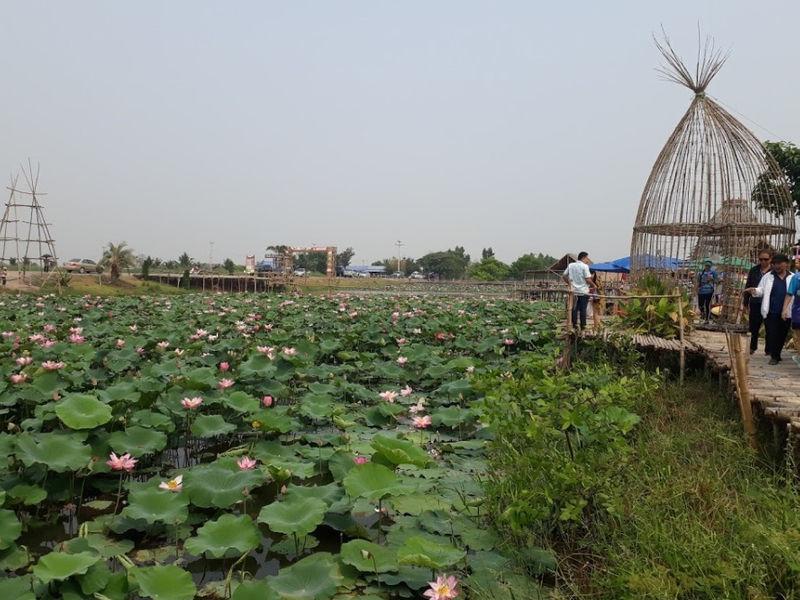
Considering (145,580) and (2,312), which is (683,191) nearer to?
(145,580)

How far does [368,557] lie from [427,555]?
12.7 inches

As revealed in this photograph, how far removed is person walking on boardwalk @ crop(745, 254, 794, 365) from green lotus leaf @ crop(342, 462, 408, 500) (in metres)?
4.25

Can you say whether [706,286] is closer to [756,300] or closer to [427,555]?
[756,300]

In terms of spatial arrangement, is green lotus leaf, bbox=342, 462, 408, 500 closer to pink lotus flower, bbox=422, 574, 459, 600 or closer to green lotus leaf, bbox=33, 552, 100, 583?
pink lotus flower, bbox=422, 574, 459, 600

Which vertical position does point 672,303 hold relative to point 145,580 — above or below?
above

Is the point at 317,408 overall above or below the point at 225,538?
above

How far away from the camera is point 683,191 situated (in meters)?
7.00

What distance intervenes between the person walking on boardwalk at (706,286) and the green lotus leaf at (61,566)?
749cm

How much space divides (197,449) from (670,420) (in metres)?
3.30

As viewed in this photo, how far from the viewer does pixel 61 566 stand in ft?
6.29

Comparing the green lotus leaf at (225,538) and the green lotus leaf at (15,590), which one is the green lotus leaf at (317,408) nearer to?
the green lotus leaf at (225,538)

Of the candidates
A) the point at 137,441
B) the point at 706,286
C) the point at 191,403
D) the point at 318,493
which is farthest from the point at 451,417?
the point at 706,286

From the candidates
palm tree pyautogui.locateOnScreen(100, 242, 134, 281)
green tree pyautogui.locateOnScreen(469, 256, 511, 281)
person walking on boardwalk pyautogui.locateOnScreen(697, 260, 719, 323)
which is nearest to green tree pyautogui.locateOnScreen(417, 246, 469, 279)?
green tree pyautogui.locateOnScreen(469, 256, 511, 281)

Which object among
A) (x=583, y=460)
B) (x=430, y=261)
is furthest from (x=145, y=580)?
(x=430, y=261)
